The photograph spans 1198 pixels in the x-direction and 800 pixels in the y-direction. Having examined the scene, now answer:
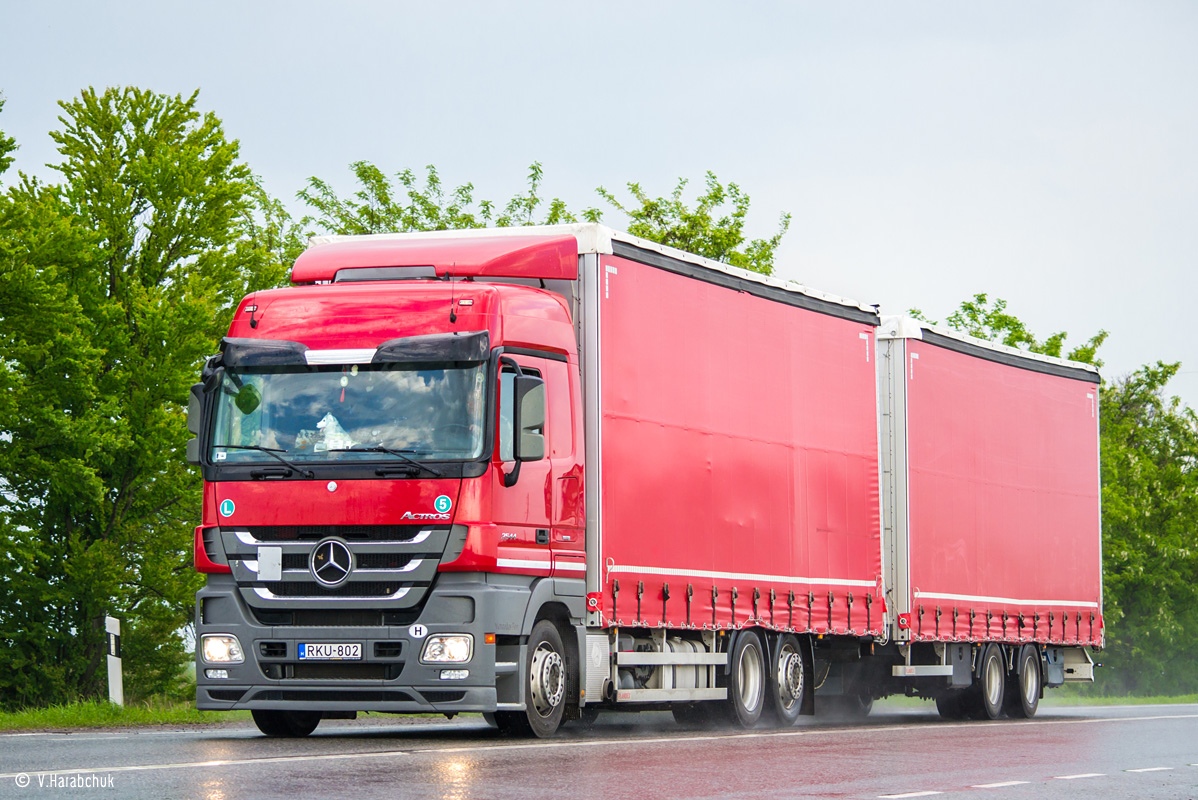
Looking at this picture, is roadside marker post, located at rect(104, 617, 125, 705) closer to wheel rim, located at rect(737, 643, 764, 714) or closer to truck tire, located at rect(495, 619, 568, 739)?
truck tire, located at rect(495, 619, 568, 739)

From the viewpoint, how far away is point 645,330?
1569 centimetres

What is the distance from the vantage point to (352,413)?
13500mm

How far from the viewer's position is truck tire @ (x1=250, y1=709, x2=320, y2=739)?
1462 cm

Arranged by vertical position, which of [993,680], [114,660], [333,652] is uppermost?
[333,652]

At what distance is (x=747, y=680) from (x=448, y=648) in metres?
4.90

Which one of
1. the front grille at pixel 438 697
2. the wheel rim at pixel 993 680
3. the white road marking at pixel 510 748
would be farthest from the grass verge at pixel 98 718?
the wheel rim at pixel 993 680

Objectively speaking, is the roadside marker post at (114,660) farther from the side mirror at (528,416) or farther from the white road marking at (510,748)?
the side mirror at (528,416)

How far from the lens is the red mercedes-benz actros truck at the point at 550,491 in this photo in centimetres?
1330

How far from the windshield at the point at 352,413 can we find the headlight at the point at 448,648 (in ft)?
4.44

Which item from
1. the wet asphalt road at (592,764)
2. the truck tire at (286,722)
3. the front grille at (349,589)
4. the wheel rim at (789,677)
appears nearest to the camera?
the wet asphalt road at (592,764)

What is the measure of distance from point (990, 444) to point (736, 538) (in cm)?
645

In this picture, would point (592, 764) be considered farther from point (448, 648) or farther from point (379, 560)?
point (379, 560)

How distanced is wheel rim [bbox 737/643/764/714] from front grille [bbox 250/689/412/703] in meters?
4.80

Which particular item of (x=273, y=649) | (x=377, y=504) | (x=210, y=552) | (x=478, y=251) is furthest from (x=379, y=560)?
(x=478, y=251)
